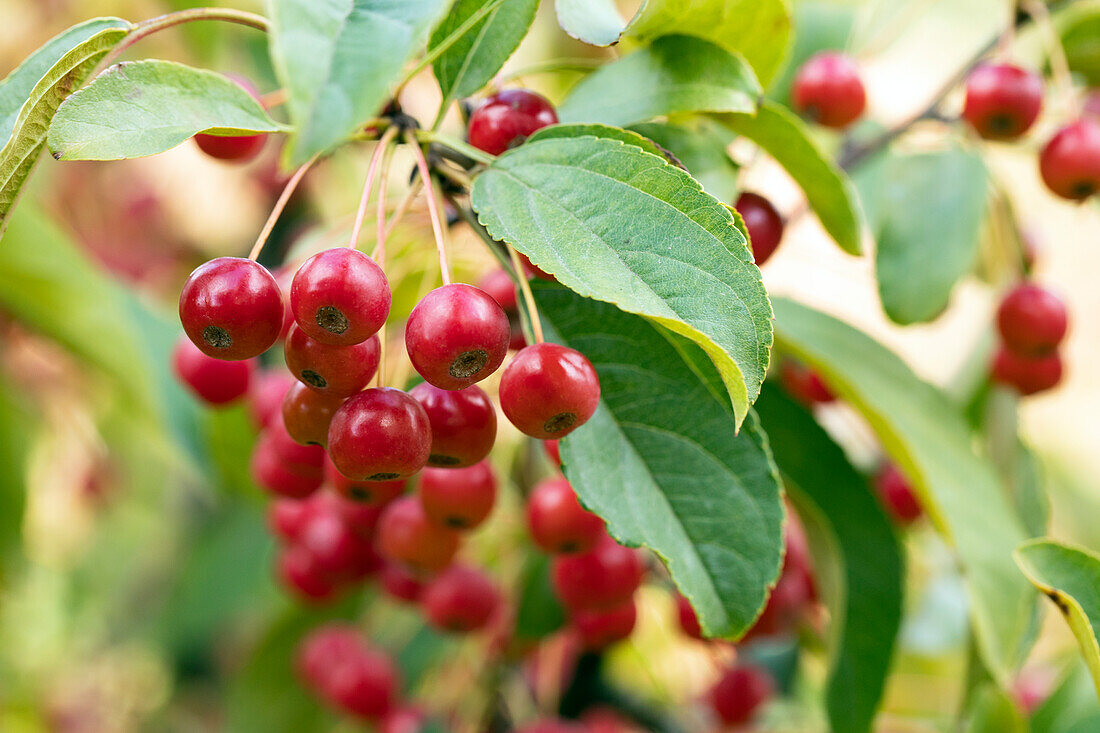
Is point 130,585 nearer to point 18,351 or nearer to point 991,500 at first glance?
point 18,351

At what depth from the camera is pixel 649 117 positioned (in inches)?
26.4

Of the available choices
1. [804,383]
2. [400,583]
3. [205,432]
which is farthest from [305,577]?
[804,383]

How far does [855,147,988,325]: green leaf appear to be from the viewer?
97cm

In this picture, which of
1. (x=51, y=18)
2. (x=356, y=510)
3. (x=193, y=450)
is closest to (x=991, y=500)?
(x=356, y=510)

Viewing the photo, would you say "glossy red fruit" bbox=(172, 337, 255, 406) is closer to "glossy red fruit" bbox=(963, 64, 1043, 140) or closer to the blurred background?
the blurred background

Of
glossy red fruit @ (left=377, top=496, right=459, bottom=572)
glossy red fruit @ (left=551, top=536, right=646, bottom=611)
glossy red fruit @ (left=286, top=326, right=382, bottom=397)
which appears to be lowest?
glossy red fruit @ (left=551, top=536, right=646, bottom=611)

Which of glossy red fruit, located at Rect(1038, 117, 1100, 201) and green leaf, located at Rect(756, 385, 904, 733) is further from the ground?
glossy red fruit, located at Rect(1038, 117, 1100, 201)

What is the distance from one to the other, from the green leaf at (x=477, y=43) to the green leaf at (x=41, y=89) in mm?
214

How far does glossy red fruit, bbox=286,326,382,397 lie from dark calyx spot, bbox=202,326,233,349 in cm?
4

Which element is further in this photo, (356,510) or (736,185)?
(356,510)

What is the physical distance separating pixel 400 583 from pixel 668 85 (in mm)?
673

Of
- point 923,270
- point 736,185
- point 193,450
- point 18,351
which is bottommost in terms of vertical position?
point 18,351

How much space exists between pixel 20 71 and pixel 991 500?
0.89m

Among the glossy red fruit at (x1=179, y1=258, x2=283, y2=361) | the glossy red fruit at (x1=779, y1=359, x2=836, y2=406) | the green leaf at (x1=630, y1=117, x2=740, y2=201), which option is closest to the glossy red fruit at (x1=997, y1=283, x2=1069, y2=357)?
the glossy red fruit at (x1=779, y1=359, x2=836, y2=406)
